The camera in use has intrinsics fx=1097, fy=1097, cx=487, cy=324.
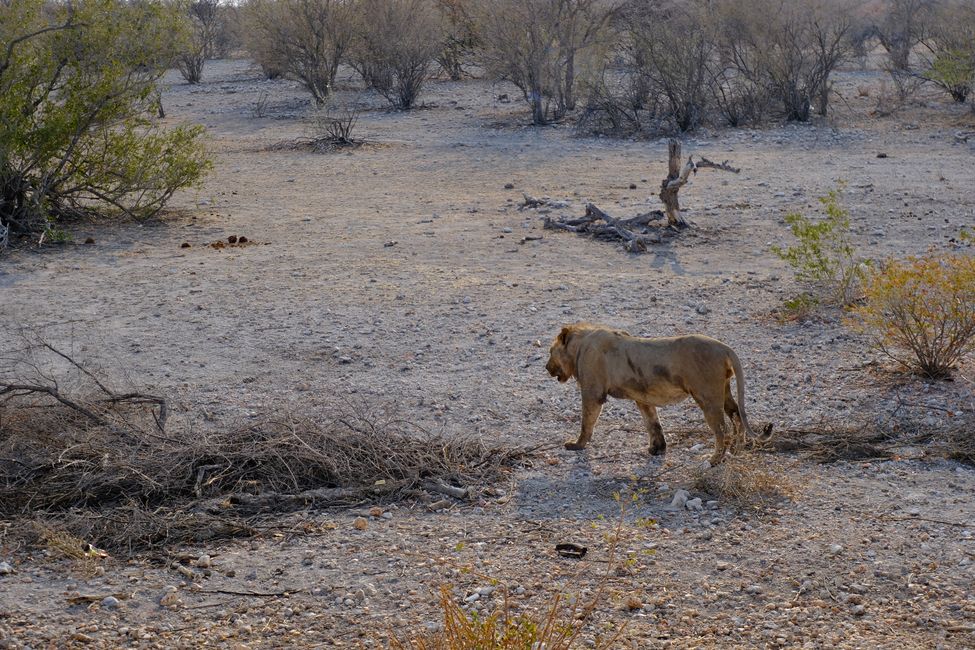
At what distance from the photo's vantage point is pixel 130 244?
40.3 ft

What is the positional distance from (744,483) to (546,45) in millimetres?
18165

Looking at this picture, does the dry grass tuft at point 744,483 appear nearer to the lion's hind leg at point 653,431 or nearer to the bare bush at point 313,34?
the lion's hind leg at point 653,431

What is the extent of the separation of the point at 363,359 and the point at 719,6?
18755mm

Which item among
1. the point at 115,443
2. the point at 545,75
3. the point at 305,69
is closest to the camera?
the point at 115,443

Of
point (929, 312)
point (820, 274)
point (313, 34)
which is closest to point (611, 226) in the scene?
point (820, 274)

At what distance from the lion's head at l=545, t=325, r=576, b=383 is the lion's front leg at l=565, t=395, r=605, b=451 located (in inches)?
10.0

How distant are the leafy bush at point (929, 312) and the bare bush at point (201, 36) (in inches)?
946

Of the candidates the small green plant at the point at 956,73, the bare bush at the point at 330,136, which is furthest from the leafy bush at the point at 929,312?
the small green plant at the point at 956,73

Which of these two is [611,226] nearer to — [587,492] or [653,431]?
[653,431]

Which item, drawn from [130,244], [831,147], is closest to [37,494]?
[130,244]

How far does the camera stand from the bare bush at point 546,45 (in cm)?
2238

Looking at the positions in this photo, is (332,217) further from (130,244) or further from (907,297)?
(907,297)

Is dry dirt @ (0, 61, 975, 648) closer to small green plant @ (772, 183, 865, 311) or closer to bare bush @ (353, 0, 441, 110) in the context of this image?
small green plant @ (772, 183, 865, 311)

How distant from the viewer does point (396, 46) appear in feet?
85.3
